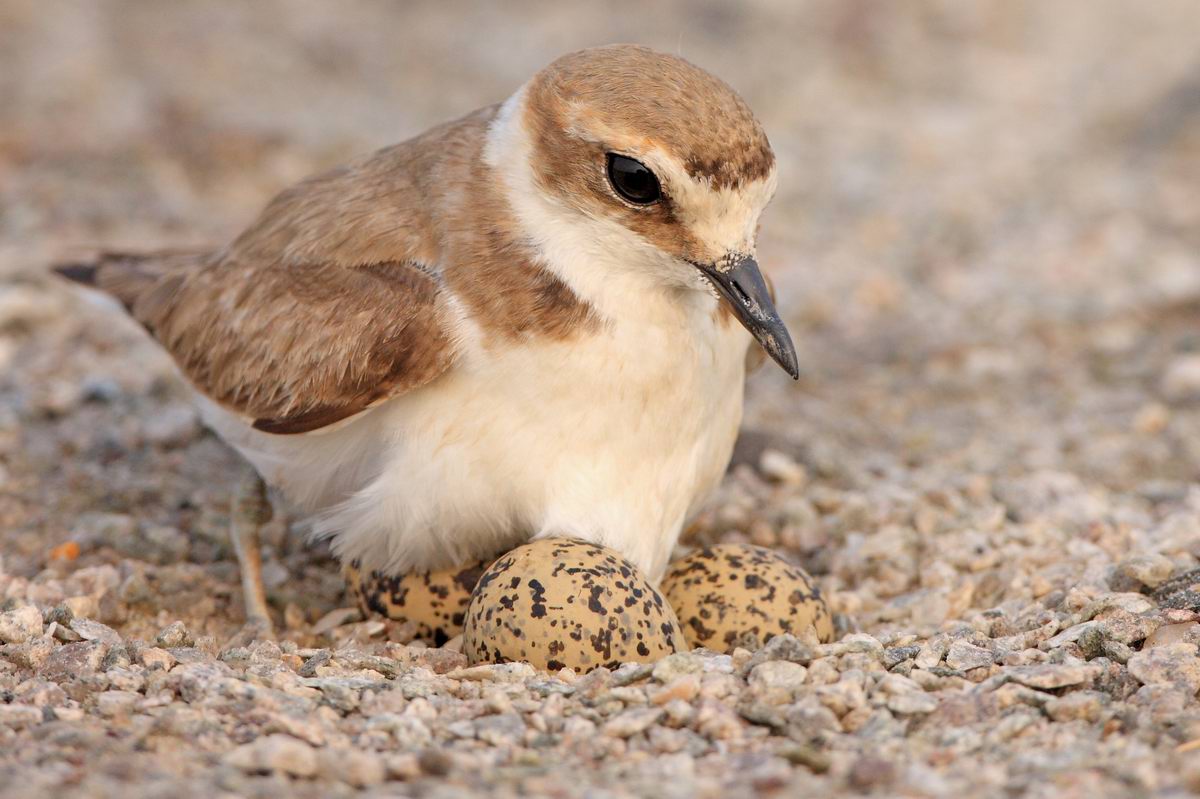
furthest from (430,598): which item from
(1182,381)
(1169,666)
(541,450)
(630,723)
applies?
(1182,381)

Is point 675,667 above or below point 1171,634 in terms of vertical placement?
below

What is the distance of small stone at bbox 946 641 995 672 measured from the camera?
3850 mm

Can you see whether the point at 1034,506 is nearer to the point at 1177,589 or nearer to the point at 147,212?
the point at 1177,589

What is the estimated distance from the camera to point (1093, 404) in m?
6.88

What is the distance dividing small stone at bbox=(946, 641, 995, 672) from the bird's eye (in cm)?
156

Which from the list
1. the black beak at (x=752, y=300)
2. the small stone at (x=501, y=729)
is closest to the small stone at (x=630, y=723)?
the small stone at (x=501, y=729)

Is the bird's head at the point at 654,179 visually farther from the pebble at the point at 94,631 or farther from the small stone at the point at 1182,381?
the small stone at the point at 1182,381

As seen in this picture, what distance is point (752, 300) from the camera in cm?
406

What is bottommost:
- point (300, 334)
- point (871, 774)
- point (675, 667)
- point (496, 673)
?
point (871, 774)

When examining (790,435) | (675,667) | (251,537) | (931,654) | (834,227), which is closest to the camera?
(675,667)

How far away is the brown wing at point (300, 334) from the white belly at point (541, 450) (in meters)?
0.12

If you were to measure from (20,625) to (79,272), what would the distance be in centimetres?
225

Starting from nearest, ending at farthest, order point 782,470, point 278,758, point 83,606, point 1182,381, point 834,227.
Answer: point 278,758 → point 83,606 → point 782,470 → point 1182,381 → point 834,227

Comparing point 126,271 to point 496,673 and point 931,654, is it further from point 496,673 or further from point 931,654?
point 931,654
